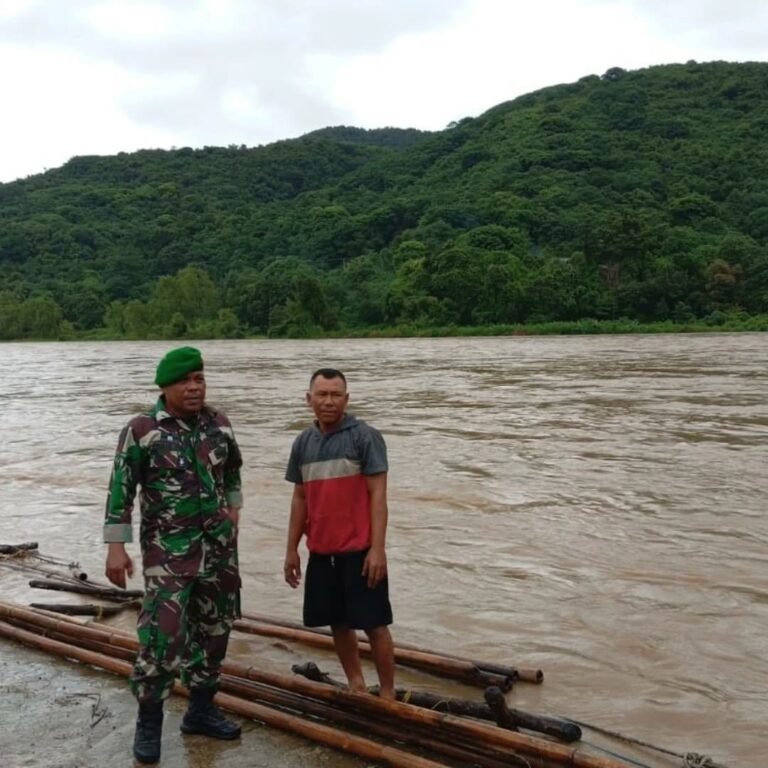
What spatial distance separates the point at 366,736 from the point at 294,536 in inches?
35.6

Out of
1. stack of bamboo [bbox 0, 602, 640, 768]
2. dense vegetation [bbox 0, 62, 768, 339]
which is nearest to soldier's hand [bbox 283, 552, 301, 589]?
stack of bamboo [bbox 0, 602, 640, 768]

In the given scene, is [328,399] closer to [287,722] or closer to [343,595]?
[343,595]

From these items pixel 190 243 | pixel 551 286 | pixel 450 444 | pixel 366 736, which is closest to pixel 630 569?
pixel 366 736

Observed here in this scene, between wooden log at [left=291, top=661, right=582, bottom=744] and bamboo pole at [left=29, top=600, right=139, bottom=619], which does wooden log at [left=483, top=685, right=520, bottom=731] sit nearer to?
wooden log at [left=291, top=661, right=582, bottom=744]

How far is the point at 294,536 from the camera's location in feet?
13.3

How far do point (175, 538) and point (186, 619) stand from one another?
37 centimetres

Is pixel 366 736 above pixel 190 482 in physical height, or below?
below

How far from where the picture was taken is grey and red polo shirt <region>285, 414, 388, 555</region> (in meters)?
3.89

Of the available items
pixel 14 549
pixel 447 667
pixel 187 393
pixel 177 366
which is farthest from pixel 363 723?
pixel 14 549

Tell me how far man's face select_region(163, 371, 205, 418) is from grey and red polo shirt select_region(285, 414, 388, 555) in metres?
0.57

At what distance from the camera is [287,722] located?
151 inches

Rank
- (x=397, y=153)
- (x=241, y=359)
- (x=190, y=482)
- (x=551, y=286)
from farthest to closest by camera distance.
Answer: (x=397, y=153)
(x=551, y=286)
(x=241, y=359)
(x=190, y=482)

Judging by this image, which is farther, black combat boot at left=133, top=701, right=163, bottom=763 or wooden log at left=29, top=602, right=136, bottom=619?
wooden log at left=29, top=602, right=136, bottom=619

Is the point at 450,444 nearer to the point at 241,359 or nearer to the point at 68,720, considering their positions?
the point at 68,720
